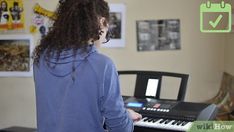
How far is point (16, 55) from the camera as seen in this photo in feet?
9.32

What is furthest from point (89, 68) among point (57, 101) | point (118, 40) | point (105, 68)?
point (118, 40)

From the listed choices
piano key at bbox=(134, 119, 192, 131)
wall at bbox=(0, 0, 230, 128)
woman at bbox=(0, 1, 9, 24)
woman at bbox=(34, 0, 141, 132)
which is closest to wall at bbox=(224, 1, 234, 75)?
wall at bbox=(0, 0, 230, 128)

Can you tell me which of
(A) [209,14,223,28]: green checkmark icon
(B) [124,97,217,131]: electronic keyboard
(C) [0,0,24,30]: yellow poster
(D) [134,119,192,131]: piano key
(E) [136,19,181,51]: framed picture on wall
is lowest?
(D) [134,119,192,131]: piano key

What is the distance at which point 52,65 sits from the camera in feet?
4.35

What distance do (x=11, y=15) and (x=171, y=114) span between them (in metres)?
1.58

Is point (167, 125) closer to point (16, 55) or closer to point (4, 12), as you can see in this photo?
point (16, 55)

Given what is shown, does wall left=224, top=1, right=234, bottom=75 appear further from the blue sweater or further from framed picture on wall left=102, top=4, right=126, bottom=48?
the blue sweater

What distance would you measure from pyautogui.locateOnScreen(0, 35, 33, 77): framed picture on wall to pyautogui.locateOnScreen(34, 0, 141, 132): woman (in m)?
1.48

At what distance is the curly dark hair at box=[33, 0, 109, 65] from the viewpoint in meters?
1.33

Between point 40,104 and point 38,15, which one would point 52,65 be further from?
point 38,15

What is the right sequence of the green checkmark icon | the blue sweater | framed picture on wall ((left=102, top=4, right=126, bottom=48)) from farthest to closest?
framed picture on wall ((left=102, top=4, right=126, bottom=48)) → the green checkmark icon → the blue sweater

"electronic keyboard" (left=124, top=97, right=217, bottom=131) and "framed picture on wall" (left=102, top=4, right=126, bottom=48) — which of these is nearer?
"electronic keyboard" (left=124, top=97, right=217, bottom=131)

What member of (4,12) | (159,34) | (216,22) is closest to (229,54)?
(216,22)

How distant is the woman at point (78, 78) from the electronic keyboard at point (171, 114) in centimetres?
44
